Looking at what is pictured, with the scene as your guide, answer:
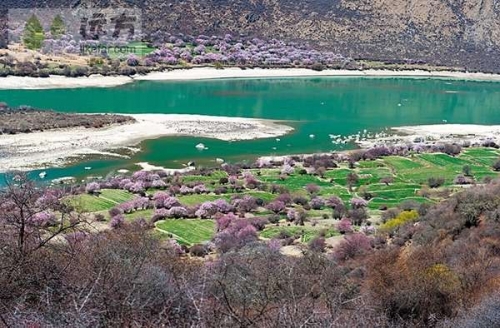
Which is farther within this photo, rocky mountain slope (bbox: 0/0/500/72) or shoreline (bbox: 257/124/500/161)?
rocky mountain slope (bbox: 0/0/500/72)

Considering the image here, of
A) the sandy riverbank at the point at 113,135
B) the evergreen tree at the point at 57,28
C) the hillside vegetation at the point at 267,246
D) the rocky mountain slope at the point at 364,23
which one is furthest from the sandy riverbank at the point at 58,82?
the hillside vegetation at the point at 267,246

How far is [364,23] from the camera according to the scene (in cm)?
10388

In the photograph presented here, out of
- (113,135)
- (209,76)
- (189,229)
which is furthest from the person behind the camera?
(209,76)

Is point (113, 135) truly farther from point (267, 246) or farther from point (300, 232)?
point (267, 246)

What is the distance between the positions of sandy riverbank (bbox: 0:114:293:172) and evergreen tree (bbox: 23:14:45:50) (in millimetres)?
30365

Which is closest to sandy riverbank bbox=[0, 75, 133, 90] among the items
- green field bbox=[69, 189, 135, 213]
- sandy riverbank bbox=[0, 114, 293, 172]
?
sandy riverbank bbox=[0, 114, 293, 172]

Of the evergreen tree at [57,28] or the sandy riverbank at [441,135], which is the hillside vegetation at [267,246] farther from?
the evergreen tree at [57,28]

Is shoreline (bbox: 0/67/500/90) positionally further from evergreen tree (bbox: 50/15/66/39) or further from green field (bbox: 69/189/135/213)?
green field (bbox: 69/189/135/213)

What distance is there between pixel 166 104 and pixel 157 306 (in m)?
45.0

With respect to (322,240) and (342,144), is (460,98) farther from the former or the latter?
(322,240)

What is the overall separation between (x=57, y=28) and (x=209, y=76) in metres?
19.0

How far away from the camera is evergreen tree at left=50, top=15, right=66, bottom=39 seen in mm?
75500

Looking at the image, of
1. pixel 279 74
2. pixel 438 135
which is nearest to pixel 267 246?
pixel 438 135

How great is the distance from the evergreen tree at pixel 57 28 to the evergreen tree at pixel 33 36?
147cm
